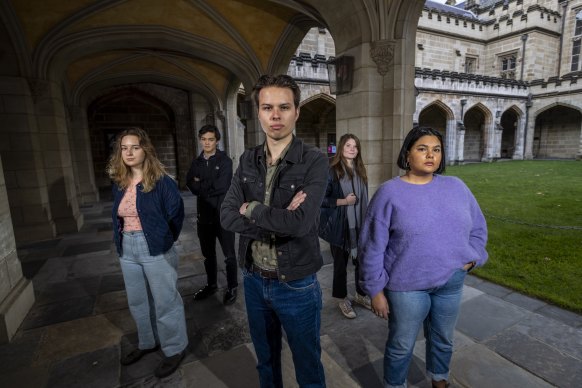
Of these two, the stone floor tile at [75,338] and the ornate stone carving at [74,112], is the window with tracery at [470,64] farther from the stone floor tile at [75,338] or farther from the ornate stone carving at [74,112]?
the stone floor tile at [75,338]

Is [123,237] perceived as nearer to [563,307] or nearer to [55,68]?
[563,307]

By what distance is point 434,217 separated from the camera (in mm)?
1701

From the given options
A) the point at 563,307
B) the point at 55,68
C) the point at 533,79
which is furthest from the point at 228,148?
the point at 533,79

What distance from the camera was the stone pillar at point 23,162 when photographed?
566cm

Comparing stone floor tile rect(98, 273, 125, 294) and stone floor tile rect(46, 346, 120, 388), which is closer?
stone floor tile rect(46, 346, 120, 388)

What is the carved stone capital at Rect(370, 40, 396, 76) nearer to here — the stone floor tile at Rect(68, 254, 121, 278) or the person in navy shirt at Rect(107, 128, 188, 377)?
the person in navy shirt at Rect(107, 128, 188, 377)

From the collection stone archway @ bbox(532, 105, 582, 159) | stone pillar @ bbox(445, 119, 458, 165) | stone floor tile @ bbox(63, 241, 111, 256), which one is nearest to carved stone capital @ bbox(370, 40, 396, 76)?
stone floor tile @ bbox(63, 241, 111, 256)

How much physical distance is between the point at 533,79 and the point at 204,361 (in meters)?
31.2

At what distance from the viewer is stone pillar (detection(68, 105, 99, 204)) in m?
10.1

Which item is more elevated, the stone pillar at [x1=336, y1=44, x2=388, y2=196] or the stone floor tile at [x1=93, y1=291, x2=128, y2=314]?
the stone pillar at [x1=336, y1=44, x2=388, y2=196]

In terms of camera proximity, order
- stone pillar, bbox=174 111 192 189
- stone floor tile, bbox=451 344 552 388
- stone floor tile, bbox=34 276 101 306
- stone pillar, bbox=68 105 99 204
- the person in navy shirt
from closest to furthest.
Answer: stone floor tile, bbox=451 344 552 388
the person in navy shirt
stone floor tile, bbox=34 276 101 306
stone pillar, bbox=68 105 99 204
stone pillar, bbox=174 111 192 189

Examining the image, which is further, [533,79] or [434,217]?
[533,79]

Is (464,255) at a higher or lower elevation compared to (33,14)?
lower

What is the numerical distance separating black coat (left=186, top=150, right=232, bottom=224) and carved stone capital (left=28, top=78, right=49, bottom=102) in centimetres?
500
